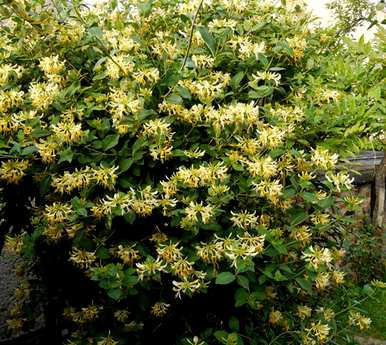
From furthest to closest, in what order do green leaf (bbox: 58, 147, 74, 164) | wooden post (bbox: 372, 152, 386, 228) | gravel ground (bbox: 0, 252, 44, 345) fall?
wooden post (bbox: 372, 152, 386, 228), gravel ground (bbox: 0, 252, 44, 345), green leaf (bbox: 58, 147, 74, 164)

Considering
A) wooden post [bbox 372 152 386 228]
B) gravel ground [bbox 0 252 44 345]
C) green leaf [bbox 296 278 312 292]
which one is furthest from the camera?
wooden post [bbox 372 152 386 228]

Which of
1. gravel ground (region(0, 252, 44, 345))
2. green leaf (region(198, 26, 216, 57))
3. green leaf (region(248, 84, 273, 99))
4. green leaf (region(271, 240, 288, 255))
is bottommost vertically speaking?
gravel ground (region(0, 252, 44, 345))

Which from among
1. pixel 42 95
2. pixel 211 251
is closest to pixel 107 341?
pixel 211 251

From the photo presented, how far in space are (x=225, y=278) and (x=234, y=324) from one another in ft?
1.31

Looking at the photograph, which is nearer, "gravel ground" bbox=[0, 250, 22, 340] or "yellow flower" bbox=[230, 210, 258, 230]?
"yellow flower" bbox=[230, 210, 258, 230]

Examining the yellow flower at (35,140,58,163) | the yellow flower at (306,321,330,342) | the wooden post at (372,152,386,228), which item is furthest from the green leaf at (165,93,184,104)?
the wooden post at (372,152,386,228)

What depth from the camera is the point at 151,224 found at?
2.28m

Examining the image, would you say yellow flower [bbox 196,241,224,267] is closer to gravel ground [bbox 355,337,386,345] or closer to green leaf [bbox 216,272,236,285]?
green leaf [bbox 216,272,236,285]

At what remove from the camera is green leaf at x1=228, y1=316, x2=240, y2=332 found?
2285mm

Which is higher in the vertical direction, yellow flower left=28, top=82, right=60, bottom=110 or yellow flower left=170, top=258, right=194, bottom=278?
yellow flower left=28, top=82, right=60, bottom=110

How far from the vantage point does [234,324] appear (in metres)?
2.29

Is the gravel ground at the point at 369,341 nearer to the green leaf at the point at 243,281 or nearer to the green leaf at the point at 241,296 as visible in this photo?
the green leaf at the point at 241,296

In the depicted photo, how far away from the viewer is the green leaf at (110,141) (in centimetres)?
207

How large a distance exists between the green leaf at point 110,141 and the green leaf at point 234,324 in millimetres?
854
